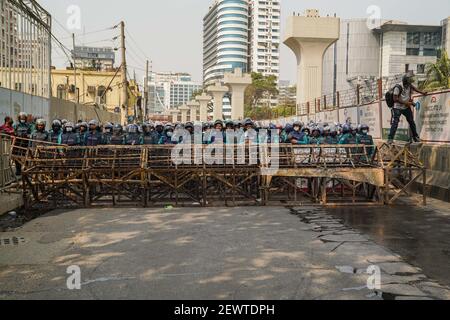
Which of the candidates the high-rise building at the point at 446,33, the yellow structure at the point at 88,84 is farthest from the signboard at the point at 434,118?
the high-rise building at the point at 446,33

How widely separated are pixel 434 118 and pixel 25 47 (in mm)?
15502

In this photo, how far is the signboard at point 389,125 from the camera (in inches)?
525

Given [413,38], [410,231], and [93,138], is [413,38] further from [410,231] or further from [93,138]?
[410,231]

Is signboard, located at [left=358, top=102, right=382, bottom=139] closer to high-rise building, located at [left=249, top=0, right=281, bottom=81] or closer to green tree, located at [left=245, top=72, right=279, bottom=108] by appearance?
green tree, located at [left=245, top=72, right=279, bottom=108]

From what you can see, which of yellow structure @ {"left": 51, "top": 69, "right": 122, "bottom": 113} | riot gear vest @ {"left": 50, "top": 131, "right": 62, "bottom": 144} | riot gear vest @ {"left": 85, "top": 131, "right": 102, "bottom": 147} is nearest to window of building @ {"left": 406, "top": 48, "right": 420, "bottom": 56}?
yellow structure @ {"left": 51, "top": 69, "right": 122, "bottom": 113}

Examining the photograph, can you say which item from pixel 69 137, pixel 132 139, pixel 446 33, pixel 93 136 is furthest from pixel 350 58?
pixel 69 137

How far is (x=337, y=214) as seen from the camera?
30.2ft

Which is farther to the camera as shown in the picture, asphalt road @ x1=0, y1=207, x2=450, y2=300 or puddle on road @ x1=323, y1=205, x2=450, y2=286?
puddle on road @ x1=323, y1=205, x2=450, y2=286

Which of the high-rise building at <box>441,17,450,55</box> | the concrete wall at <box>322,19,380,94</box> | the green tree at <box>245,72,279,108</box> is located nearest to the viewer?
the green tree at <box>245,72,279,108</box>

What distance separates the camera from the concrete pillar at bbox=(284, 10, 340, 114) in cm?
2370

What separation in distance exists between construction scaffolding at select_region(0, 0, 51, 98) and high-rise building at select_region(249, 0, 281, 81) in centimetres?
15846

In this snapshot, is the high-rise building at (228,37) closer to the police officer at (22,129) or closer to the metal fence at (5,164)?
the police officer at (22,129)

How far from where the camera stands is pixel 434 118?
12.0 m
